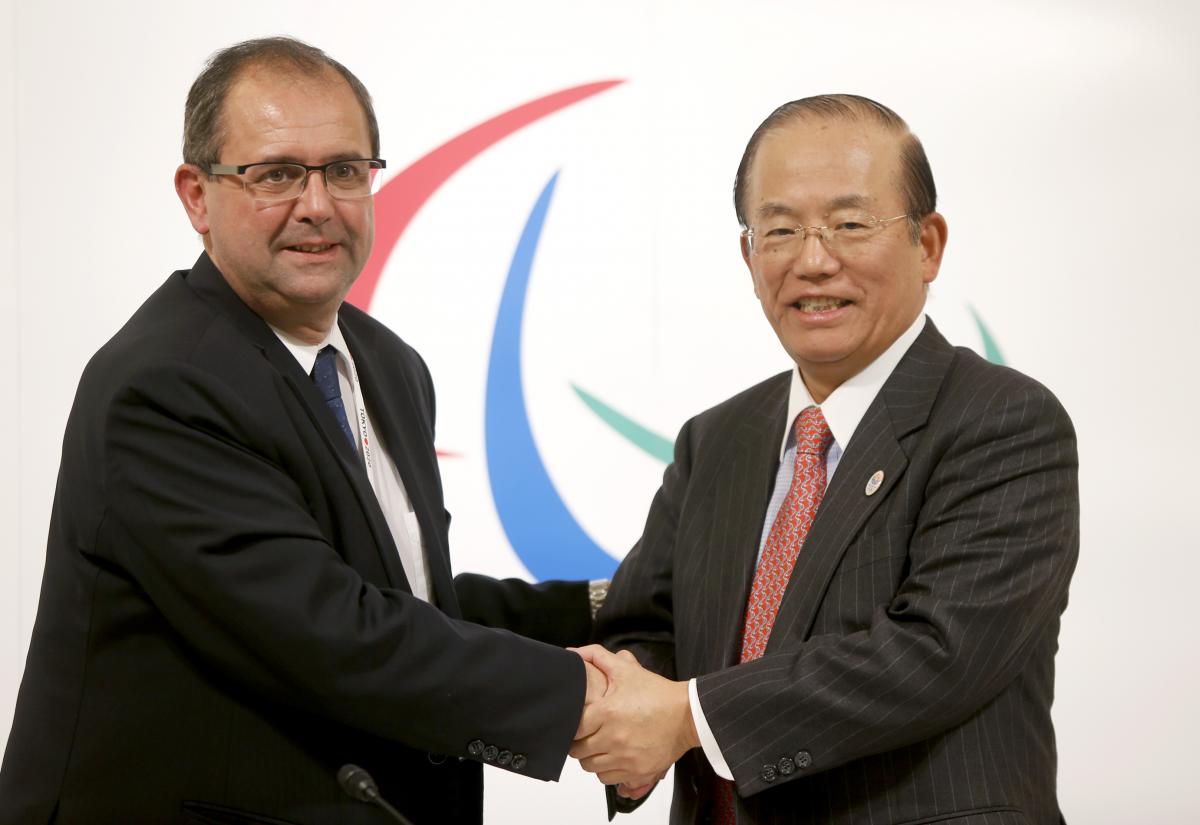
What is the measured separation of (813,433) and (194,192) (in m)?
1.20

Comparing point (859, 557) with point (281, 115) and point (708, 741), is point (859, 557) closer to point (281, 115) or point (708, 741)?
point (708, 741)

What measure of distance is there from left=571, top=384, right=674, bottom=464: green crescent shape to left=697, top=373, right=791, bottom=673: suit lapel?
5.12ft

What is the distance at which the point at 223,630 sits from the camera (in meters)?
2.00

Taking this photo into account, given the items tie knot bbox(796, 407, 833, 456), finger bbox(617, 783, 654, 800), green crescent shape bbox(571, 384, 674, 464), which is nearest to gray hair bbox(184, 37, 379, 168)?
tie knot bbox(796, 407, 833, 456)

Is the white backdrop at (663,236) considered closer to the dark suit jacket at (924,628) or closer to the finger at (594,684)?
the finger at (594,684)

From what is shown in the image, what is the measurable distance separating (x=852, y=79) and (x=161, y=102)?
2.18 metres

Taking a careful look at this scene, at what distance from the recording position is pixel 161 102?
4.00 meters

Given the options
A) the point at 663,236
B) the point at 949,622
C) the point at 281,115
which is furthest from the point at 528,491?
the point at 949,622

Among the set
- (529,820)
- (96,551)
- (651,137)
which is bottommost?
(529,820)

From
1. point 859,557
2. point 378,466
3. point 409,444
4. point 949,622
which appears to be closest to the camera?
point 949,622

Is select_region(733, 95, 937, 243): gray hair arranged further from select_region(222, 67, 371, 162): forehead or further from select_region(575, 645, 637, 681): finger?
select_region(575, 645, 637, 681): finger

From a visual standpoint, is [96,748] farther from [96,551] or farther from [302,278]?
[302,278]

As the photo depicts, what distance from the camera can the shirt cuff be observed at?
2057mm

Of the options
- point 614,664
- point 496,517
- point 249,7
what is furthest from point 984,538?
point 249,7
